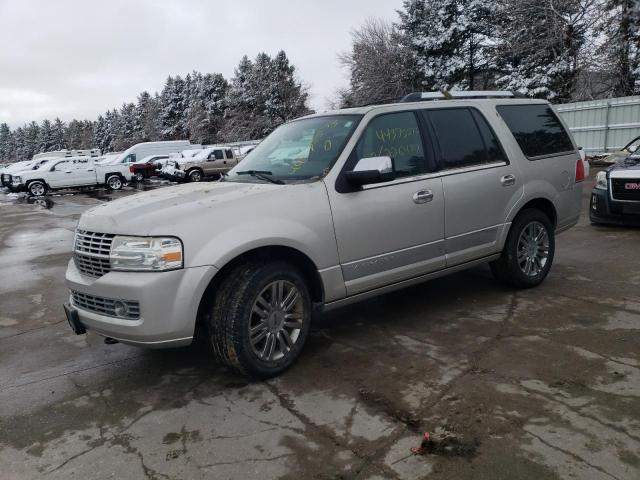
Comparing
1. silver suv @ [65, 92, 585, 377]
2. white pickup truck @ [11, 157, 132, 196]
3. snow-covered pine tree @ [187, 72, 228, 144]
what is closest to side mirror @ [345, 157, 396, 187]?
silver suv @ [65, 92, 585, 377]

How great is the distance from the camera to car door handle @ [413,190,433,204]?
426cm

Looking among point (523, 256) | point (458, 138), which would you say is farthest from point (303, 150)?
point (523, 256)

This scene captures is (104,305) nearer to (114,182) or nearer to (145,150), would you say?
(114,182)

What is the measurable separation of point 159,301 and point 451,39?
37866mm

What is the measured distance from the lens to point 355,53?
42.1 metres

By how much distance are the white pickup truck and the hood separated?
75.5 ft

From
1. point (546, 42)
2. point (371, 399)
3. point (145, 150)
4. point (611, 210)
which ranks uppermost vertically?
point (546, 42)

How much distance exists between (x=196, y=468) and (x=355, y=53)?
42.6 m

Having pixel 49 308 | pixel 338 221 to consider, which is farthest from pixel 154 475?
pixel 49 308

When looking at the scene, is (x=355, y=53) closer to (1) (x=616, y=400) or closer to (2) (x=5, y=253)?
(2) (x=5, y=253)

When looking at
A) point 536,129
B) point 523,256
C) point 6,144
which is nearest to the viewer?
point 523,256

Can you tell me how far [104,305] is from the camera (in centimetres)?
344

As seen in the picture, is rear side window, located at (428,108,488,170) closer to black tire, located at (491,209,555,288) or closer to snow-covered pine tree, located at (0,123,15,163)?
black tire, located at (491,209,555,288)

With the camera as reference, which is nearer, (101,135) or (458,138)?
(458,138)
